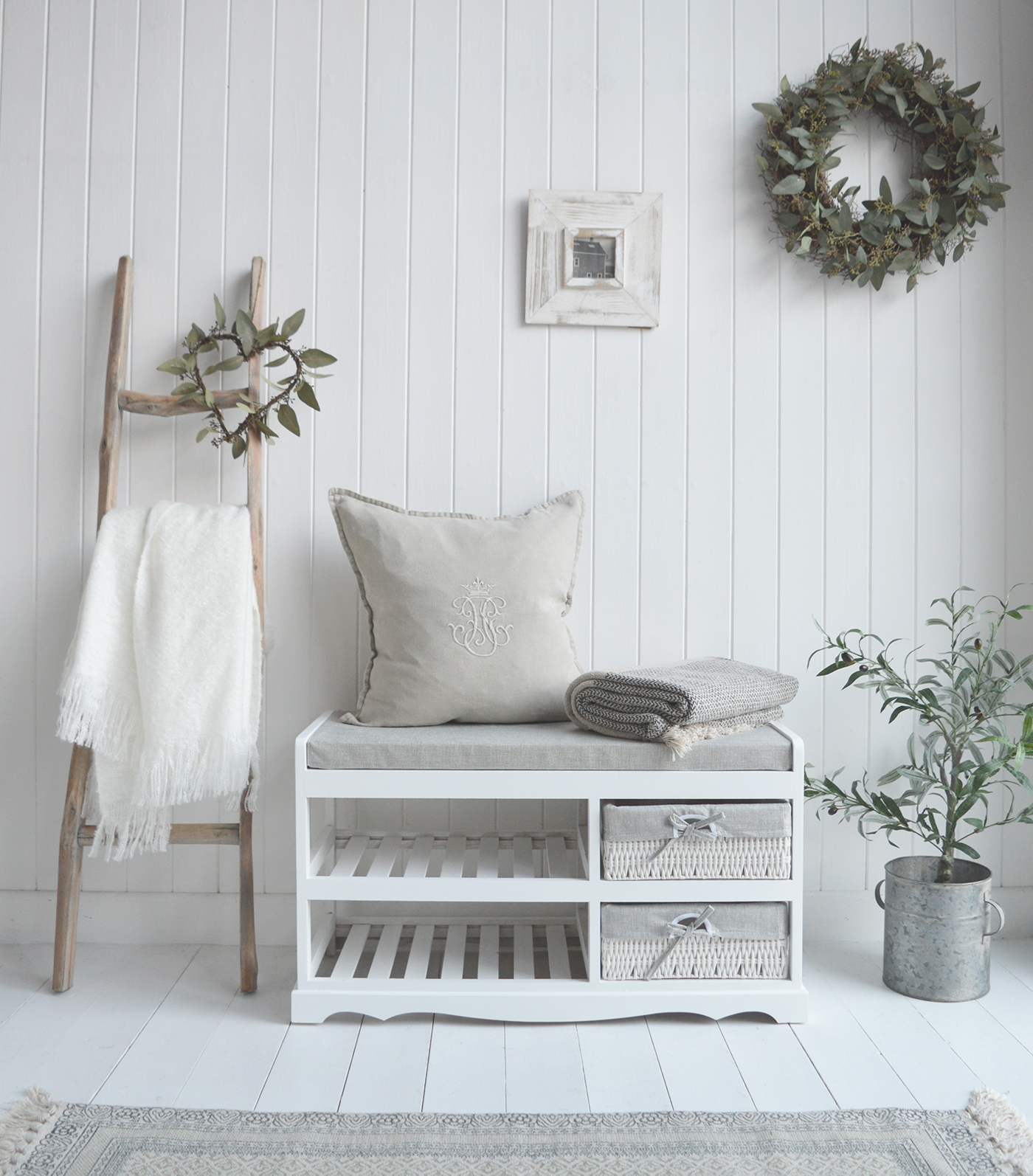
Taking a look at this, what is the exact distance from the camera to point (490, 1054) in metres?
1.55

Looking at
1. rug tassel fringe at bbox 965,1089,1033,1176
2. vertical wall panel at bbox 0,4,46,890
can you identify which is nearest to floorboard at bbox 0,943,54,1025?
vertical wall panel at bbox 0,4,46,890

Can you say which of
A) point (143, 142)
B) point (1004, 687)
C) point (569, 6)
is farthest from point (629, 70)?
point (1004, 687)

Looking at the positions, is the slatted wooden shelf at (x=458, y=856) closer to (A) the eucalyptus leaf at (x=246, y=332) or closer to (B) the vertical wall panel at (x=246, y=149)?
(B) the vertical wall panel at (x=246, y=149)

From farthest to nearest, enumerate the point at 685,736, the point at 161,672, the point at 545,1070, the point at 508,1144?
the point at 161,672, the point at 685,736, the point at 545,1070, the point at 508,1144

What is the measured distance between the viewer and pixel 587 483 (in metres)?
2.04

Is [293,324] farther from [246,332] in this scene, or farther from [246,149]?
[246,149]

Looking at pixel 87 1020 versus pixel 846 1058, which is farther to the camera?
pixel 87 1020

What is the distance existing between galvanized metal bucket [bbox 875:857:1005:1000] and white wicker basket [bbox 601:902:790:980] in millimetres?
302

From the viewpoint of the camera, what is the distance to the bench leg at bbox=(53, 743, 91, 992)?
179 centimetres

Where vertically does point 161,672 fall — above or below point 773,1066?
above

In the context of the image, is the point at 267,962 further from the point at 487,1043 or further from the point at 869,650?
the point at 869,650

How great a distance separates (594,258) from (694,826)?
1.20 m

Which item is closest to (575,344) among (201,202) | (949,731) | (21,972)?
→ (201,202)

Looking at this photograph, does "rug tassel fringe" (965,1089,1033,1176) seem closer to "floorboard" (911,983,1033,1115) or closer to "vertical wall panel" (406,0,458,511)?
"floorboard" (911,983,1033,1115)
